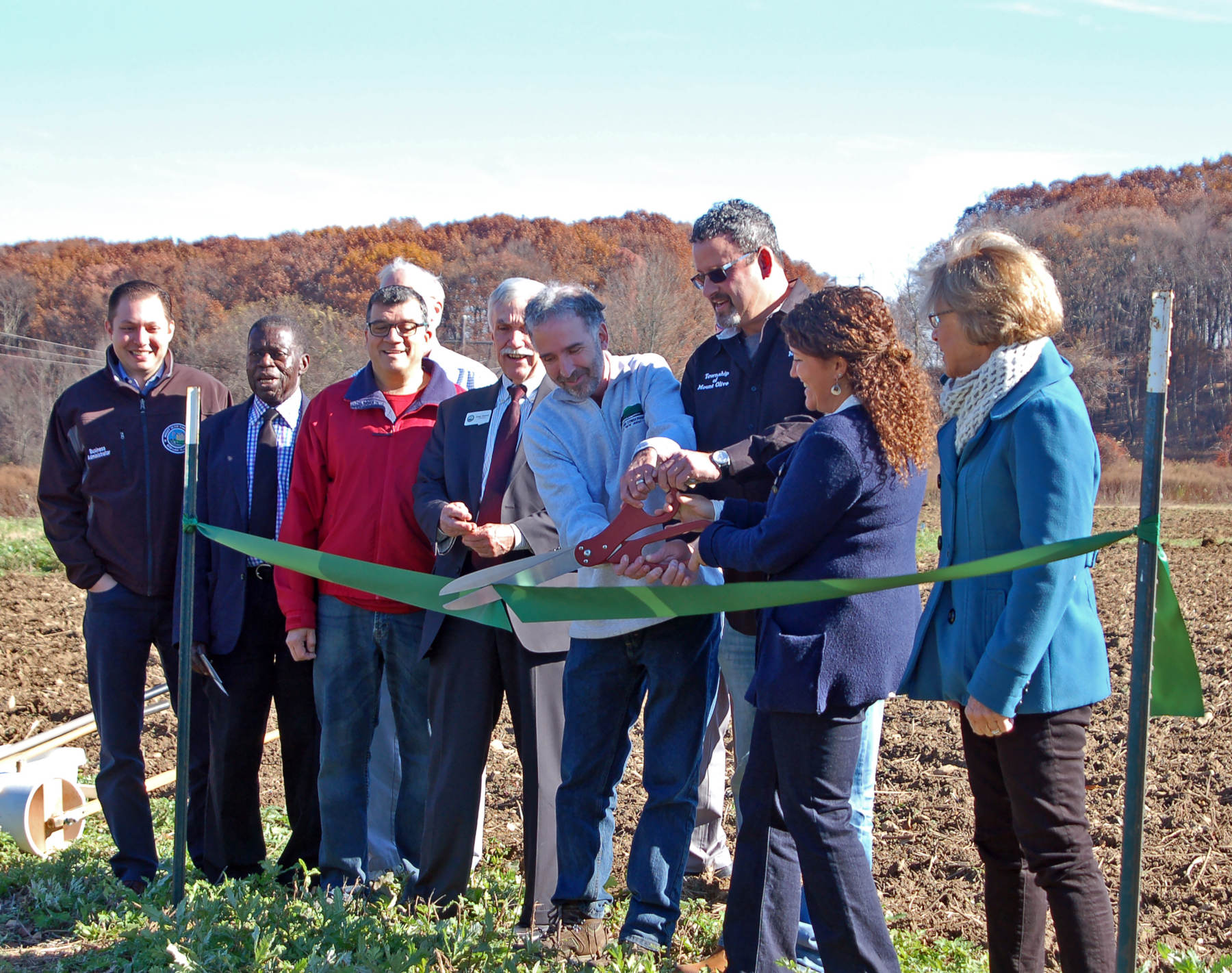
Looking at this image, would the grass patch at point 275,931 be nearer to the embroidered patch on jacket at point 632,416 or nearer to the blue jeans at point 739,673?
the blue jeans at point 739,673

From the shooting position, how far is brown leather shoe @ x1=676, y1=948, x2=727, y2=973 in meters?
3.30

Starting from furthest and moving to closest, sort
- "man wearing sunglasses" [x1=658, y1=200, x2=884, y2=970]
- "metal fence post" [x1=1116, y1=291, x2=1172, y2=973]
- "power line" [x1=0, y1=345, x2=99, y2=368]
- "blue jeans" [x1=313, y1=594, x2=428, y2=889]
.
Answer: "power line" [x1=0, y1=345, x2=99, y2=368]
"blue jeans" [x1=313, y1=594, x2=428, y2=889]
"man wearing sunglasses" [x1=658, y1=200, x2=884, y2=970]
"metal fence post" [x1=1116, y1=291, x2=1172, y2=973]

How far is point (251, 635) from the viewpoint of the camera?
4.70 meters

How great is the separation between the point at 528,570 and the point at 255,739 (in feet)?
6.05

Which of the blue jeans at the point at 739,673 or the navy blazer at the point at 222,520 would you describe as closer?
the blue jeans at the point at 739,673

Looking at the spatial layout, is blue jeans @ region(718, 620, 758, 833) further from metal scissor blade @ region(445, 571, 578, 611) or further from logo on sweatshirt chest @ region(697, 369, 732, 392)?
logo on sweatshirt chest @ region(697, 369, 732, 392)

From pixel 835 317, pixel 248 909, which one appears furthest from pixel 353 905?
pixel 835 317

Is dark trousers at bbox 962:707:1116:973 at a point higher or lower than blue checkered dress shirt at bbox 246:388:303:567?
lower

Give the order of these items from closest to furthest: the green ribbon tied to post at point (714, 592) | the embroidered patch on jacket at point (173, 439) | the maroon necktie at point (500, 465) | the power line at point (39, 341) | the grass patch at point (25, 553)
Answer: the green ribbon tied to post at point (714, 592) < the maroon necktie at point (500, 465) < the embroidered patch on jacket at point (173, 439) < the grass patch at point (25, 553) < the power line at point (39, 341)

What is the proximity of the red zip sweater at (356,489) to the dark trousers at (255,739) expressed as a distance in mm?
367

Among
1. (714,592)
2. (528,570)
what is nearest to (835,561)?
(714,592)

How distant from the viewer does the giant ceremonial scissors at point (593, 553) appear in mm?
3562

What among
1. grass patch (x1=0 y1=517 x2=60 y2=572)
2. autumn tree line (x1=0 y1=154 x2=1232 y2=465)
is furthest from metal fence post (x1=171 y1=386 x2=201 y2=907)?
autumn tree line (x1=0 y1=154 x2=1232 y2=465)

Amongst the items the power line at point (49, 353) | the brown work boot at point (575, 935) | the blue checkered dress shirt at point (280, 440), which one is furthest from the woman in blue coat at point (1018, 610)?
the power line at point (49, 353)
